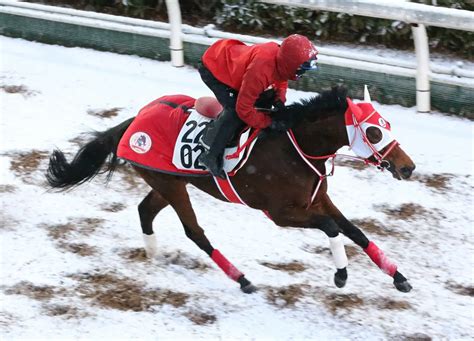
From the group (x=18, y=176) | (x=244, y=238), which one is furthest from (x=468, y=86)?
(x=18, y=176)

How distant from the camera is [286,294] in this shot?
19.1ft

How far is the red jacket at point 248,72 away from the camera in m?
5.27

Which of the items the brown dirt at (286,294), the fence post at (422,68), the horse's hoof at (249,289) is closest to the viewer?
the brown dirt at (286,294)

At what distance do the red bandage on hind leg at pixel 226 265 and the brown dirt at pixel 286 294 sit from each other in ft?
0.79

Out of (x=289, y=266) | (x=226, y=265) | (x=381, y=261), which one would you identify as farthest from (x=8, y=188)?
(x=381, y=261)

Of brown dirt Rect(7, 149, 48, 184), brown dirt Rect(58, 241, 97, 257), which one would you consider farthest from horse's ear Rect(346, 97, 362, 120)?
brown dirt Rect(7, 149, 48, 184)

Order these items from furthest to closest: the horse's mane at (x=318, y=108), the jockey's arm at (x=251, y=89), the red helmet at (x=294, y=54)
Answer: the horse's mane at (x=318, y=108), the jockey's arm at (x=251, y=89), the red helmet at (x=294, y=54)

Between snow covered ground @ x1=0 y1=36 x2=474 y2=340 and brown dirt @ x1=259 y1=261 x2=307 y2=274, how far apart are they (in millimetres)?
13

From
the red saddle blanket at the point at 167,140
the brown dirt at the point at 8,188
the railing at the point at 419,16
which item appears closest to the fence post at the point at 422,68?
the railing at the point at 419,16

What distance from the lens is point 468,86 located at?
7.75 metres

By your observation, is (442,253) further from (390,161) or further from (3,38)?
(3,38)

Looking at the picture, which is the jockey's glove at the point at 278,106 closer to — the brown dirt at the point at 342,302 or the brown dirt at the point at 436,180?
the brown dirt at the point at 342,302

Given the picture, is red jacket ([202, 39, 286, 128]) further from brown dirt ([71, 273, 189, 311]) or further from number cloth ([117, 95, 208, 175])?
brown dirt ([71, 273, 189, 311])

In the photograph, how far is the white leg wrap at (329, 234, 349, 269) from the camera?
5.55m
